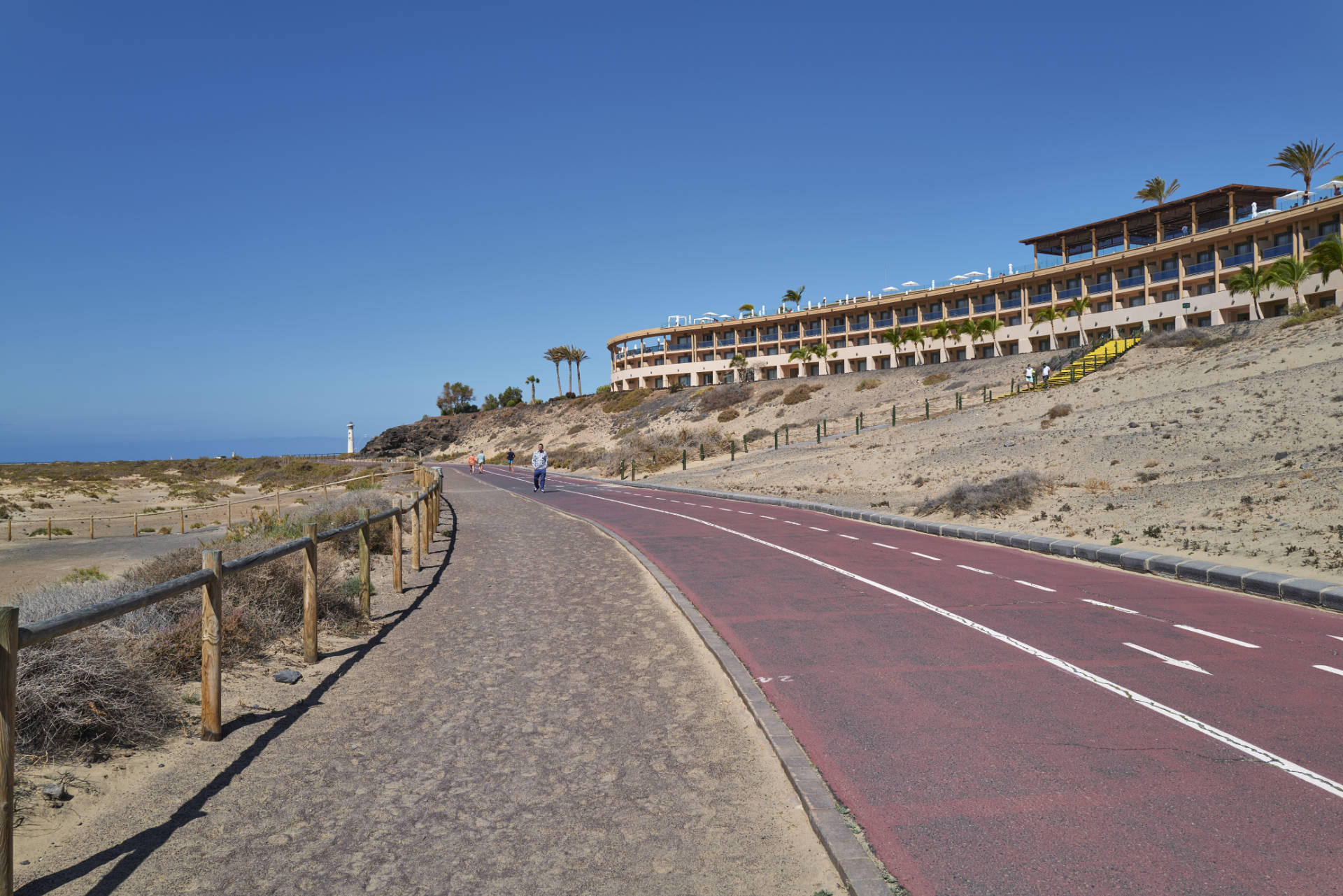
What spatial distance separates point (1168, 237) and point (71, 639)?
258ft

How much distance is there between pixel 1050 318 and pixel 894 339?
1303 centimetres

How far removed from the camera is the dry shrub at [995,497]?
17922 millimetres

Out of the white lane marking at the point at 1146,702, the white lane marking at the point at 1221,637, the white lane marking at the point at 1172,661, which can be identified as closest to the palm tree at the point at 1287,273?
the white lane marking at the point at 1146,702

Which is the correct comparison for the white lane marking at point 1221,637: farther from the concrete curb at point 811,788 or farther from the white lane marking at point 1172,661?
the concrete curb at point 811,788

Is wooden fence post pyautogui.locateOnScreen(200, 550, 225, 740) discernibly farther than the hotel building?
No

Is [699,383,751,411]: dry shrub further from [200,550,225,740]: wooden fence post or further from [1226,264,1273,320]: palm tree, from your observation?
[200,550,225,740]: wooden fence post

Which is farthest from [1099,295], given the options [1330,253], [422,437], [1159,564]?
[422,437]

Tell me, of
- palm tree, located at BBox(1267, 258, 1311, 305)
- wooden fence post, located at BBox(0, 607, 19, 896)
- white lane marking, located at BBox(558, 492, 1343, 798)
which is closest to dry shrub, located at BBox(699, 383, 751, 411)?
palm tree, located at BBox(1267, 258, 1311, 305)

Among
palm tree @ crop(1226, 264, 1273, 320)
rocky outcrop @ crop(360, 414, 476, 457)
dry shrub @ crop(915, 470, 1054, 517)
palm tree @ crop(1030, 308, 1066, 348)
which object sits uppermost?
palm tree @ crop(1030, 308, 1066, 348)

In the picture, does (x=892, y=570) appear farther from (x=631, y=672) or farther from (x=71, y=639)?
(x=71, y=639)

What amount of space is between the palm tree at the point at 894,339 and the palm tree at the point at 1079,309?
1377 centimetres

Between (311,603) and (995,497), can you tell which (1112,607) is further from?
(995,497)

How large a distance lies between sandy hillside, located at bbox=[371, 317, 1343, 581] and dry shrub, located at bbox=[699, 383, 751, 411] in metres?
13.5

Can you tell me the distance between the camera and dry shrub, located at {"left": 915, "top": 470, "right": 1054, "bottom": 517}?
1792 cm
